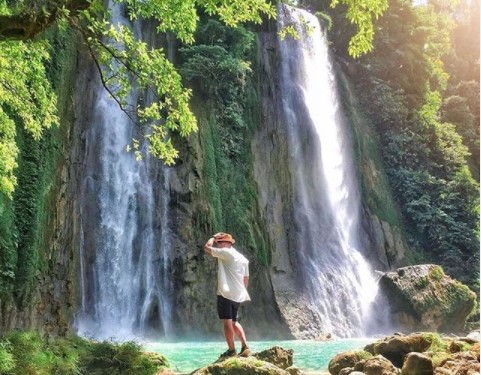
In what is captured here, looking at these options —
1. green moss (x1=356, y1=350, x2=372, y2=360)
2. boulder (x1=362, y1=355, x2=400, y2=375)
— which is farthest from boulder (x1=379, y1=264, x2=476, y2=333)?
boulder (x1=362, y1=355, x2=400, y2=375)

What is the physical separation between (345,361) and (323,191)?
16.5 metres

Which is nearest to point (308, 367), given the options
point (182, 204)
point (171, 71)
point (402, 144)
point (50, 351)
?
point (50, 351)

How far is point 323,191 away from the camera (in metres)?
23.0

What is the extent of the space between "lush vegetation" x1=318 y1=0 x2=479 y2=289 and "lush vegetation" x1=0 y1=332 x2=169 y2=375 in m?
22.3

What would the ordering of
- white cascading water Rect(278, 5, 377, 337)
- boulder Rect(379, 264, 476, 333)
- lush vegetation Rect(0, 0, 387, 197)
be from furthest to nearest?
Answer: 1. white cascading water Rect(278, 5, 377, 337)
2. boulder Rect(379, 264, 476, 333)
3. lush vegetation Rect(0, 0, 387, 197)

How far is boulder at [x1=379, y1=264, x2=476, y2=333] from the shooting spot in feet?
61.3

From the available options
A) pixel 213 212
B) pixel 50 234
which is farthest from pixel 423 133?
pixel 50 234

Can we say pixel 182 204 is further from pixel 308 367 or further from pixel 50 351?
pixel 50 351

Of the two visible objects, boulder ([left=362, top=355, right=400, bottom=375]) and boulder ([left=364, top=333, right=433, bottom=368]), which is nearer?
boulder ([left=362, top=355, right=400, bottom=375])

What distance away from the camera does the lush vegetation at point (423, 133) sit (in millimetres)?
26703

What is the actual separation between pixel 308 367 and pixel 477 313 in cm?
1898

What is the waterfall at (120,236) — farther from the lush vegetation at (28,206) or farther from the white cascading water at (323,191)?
the white cascading water at (323,191)

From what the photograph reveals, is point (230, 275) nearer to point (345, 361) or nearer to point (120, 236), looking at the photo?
point (345, 361)

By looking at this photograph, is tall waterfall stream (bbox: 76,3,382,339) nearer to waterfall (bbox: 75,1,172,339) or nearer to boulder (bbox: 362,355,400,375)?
waterfall (bbox: 75,1,172,339)
